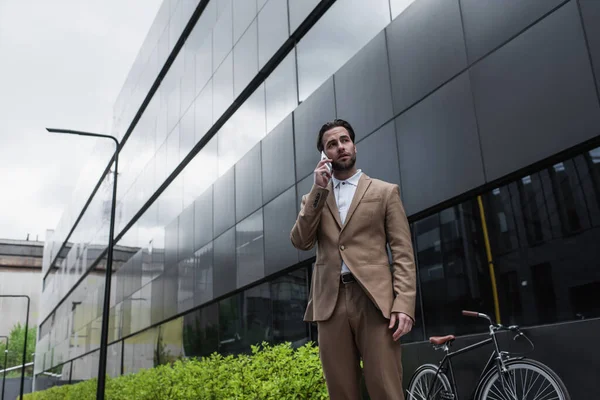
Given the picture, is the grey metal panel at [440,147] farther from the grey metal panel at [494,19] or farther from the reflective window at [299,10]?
the reflective window at [299,10]

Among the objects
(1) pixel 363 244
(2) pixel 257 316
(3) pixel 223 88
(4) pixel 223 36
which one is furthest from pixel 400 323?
(4) pixel 223 36

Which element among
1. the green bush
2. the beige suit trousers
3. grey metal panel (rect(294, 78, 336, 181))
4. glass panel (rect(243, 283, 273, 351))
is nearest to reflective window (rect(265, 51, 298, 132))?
grey metal panel (rect(294, 78, 336, 181))

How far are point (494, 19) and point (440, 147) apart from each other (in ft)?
5.75

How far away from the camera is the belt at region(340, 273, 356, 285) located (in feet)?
9.73

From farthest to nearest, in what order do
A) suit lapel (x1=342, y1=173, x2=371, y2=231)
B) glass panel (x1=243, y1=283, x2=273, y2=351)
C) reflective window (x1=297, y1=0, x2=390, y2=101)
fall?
glass panel (x1=243, y1=283, x2=273, y2=351), reflective window (x1=297, y1=0, x2=390, y2=101), suit lapel (x1=342, y1=173, x2=371, y2=231)

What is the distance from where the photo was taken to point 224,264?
1508 centimetres

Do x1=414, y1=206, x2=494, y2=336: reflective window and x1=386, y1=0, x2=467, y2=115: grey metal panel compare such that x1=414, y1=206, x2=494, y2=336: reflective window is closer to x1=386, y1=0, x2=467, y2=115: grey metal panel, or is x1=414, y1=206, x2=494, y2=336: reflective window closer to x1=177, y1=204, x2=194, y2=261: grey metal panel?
x1=386, y1=0, x2=467, y2=115: grey metal panel

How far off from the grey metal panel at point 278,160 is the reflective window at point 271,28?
1921mm

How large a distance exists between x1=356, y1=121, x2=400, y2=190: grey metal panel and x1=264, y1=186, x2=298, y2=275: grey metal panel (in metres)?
2.57

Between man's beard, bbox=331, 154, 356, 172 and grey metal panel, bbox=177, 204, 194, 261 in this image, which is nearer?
man's beard, bbox=331, 154, 356, 172

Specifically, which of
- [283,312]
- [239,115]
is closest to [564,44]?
[283,312]

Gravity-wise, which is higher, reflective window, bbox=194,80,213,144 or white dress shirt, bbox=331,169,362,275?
reflective window, bbox=194,80,213,144

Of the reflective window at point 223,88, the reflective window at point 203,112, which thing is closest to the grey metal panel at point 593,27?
the reflective window at point 223,88

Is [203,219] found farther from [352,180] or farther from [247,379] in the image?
[352,180]
